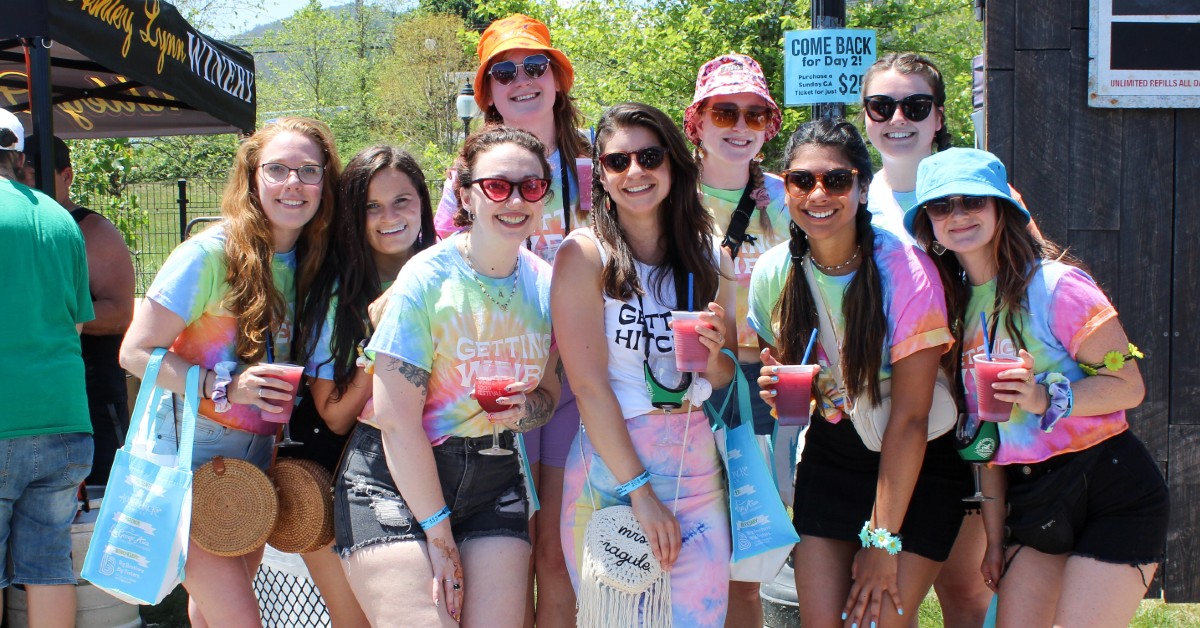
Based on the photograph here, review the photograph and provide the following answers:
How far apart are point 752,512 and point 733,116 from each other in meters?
1.61

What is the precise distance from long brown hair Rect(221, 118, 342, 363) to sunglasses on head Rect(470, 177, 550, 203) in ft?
2.38

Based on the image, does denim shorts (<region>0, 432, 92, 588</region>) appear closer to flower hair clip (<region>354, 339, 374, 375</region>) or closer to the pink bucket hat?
flower hair clip (<region>354, 339, 374, 375</region>)

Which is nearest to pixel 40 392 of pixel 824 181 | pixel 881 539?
pixel 824 181

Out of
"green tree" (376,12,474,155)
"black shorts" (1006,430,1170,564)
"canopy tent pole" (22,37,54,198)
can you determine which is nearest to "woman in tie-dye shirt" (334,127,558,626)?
"black shorts" (1006,430,1170,564)

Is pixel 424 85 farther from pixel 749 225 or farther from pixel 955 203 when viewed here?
pixel 955 203

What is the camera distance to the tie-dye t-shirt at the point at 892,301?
9.75 feet

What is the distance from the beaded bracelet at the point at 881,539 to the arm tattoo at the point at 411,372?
1.44 metres

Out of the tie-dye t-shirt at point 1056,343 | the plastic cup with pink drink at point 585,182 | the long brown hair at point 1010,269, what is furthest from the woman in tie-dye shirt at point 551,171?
the tie-dye t-shirt at point 1056,343

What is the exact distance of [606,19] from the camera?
1880cm

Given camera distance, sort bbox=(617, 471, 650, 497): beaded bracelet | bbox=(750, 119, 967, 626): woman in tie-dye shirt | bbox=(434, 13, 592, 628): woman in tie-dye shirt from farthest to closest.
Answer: bbox=(434, 13, 592, 628): woman in tie-dye shirt, bbox=(750, 119, 967, 626): woman in tie-dye shirt, bbox=(617, 471, 650, 497): beaded bracelet

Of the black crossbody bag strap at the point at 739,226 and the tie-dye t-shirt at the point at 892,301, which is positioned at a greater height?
the black crossbody bag strap at the point at 739,226

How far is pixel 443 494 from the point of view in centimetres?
302

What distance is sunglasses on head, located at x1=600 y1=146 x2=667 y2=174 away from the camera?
301cm

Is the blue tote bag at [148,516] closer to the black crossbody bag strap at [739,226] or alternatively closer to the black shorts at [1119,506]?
the black crossbody bag strap at [739,226]
